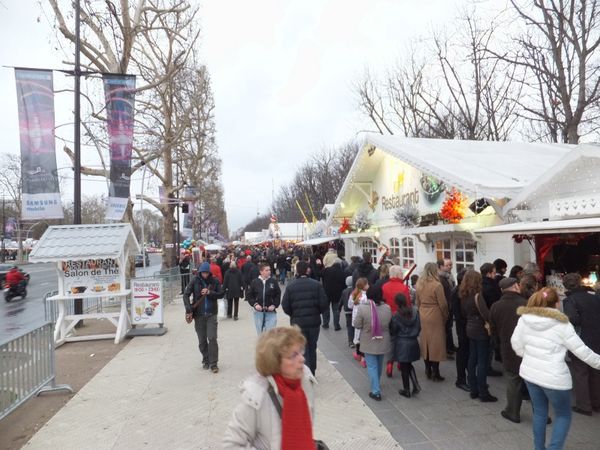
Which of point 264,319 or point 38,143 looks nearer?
point 264,319

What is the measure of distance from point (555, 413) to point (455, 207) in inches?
259

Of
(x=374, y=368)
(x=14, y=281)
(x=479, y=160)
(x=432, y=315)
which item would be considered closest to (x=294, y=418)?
(x=374, y=368)

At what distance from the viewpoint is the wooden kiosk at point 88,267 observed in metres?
8.97

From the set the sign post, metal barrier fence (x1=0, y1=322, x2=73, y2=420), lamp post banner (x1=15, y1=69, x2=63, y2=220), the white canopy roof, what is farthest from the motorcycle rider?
the white canopy roof

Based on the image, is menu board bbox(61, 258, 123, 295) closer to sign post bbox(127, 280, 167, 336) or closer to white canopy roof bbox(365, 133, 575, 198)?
sign post bbox(127, 280, 167, 336)

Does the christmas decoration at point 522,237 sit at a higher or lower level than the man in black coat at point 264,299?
higher

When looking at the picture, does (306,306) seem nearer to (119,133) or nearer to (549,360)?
(549,360)

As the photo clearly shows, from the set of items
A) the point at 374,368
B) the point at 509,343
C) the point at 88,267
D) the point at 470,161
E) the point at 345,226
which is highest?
the point at 470,161

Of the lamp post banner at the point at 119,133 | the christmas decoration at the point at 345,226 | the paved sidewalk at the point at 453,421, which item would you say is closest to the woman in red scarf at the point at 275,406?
the paved sidewalk at the point at 453,421

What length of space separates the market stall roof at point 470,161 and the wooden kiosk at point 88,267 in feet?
24.8

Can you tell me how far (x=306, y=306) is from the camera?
5.89 m

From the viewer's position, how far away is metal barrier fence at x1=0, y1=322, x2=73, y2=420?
4491mm

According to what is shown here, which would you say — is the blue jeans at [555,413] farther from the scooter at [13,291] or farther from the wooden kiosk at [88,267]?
the scooter at [13,291]

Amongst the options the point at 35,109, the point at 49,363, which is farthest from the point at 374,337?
the point at 35,109
